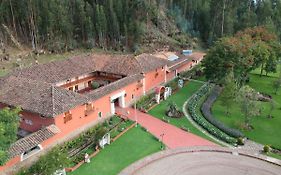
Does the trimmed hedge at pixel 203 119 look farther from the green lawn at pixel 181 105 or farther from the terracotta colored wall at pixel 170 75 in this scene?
the terracotta colored wall at pixel 170 75

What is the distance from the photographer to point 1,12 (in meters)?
56.9

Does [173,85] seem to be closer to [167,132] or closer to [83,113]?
[167,132]

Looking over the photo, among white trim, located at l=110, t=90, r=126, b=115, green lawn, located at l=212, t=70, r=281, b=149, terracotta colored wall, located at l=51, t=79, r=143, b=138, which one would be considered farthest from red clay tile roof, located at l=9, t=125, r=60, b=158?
green lawn, located at l=212, t=70, r=281, b=149

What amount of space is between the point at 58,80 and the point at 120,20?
34.5 m

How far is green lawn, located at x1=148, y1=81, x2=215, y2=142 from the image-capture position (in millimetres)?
35656

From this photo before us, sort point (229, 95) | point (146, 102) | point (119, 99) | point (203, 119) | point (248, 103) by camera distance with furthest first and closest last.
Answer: point (146, 102) < point (119, 99) < point (229, 95) < point (203, 119) < point (248, 103)

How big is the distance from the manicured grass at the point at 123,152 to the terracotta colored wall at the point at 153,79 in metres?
11.1

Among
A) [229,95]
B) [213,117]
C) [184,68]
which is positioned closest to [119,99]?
[213,117]

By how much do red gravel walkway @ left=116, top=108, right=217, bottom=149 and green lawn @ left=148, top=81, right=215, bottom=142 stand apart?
899 mm

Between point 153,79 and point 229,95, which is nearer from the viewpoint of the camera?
point 229,95

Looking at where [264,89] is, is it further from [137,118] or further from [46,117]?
[46,117]

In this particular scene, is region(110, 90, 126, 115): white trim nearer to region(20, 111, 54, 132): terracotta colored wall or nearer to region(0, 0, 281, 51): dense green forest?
region(20, 111, 54, 132): terracotta colored wall

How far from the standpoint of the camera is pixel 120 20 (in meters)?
68.6

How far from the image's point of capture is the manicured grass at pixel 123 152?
2723 centimetres
